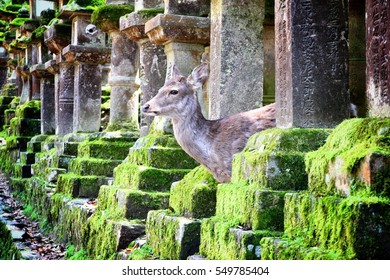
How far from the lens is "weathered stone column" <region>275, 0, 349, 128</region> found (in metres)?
6.63

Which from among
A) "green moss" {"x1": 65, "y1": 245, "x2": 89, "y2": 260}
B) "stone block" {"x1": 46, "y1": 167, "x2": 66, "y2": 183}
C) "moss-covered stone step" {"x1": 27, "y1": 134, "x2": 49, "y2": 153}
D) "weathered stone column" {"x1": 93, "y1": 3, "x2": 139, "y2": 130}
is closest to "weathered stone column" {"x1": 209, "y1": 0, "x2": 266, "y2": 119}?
"green moss" {"x1": 65, "y1": 245, "x2": 89, "y2": 260}

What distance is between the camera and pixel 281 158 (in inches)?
246

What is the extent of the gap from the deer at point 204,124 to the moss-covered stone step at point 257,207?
1339mm

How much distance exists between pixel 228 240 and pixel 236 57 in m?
3.07

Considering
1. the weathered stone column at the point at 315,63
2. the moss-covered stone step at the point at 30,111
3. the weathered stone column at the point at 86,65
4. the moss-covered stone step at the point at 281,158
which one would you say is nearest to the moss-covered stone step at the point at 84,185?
the weathered stone column at the point at 86,65

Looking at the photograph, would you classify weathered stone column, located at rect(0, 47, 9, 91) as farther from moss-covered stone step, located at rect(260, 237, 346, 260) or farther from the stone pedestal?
moss-covered stone step, located at rect(260, 237, 346, 260)

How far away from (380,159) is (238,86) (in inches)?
165

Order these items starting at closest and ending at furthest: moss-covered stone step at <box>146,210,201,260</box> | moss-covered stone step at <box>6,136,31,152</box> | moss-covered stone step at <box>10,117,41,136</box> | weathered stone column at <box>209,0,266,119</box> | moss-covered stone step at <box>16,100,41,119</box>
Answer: moss-covered stone step at <box>146,210,201,260</box>
weathered stone column at <box>209,0,266,119</box>
moss-covered stone step at <box>6,136,31,152</box>
moss-covered stone step at <box>10,117,41,136</box>
moss-covered stone step at <box>16,100,41,119</box>

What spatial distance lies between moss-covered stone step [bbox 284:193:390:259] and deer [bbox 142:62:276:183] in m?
2.74

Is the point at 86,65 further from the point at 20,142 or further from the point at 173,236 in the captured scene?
the point at 173,236

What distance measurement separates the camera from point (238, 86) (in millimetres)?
8867

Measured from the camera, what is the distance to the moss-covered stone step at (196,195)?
7.84 meters
